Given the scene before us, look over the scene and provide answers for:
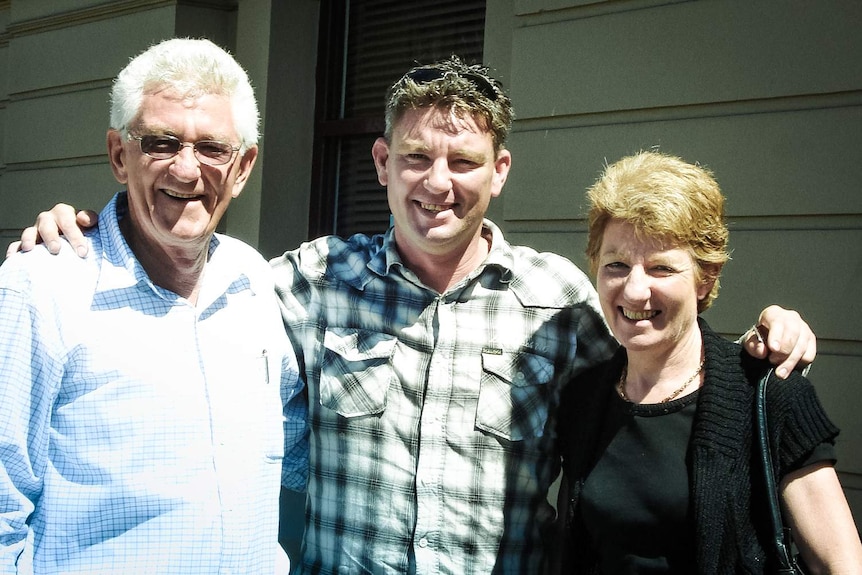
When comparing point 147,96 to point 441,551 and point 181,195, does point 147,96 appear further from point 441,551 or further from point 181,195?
point 441,551

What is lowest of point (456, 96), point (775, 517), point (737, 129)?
point (775, 517)

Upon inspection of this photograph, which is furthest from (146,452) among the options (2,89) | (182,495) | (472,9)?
(2,89)

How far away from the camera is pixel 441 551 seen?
2711 millimetres

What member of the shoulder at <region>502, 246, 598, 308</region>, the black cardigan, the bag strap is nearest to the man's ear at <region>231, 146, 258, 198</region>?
the shoulder at <region>502, 246, 598, 308</region>

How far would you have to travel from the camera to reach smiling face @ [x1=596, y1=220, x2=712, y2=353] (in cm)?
246

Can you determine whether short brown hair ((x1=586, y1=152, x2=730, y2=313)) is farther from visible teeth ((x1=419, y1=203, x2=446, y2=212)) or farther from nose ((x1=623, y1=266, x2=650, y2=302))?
visible teeth ((x1=419, y1=203, x2=446, y2=212))

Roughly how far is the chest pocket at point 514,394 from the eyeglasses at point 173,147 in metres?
0.97

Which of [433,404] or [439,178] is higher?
[439,178]

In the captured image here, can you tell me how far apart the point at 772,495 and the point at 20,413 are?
5.51 ft

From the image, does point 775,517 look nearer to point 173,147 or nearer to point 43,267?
point 173,147

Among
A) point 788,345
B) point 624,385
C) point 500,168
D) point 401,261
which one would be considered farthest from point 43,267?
point 788,345

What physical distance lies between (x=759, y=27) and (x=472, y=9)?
1.86 m

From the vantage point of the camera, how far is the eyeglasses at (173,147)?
2363mm

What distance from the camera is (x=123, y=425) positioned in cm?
223
